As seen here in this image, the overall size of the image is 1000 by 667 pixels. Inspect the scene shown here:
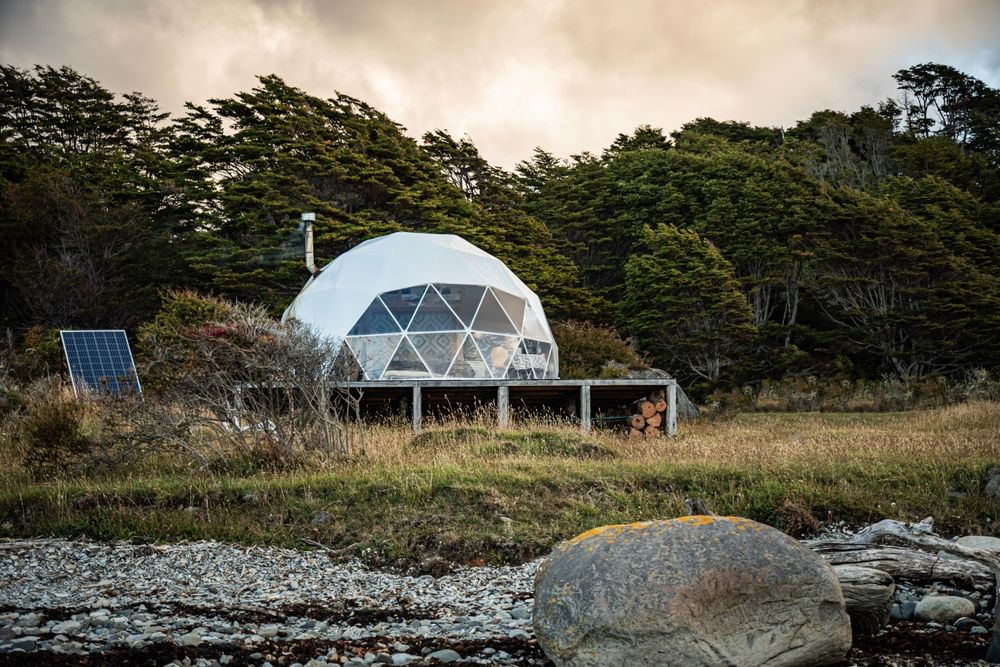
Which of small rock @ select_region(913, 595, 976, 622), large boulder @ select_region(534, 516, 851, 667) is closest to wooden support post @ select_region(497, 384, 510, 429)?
small rock @ select_region(913, 595, 976, 622)

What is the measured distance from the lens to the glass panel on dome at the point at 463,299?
18.0 m

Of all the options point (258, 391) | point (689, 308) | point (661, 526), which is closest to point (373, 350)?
point (258, 391)

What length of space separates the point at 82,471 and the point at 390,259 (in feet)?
31.7

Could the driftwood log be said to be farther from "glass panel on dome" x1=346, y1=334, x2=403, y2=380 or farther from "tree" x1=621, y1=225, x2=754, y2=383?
"tree" x1=621, y1=225, x2=754, y2=383

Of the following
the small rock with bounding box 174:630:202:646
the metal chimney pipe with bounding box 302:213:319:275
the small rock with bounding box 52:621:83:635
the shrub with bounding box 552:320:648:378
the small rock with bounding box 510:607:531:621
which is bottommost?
the small rock with bounding box 510:607:531:621

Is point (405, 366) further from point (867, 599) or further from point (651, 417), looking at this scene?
point (867, 599)

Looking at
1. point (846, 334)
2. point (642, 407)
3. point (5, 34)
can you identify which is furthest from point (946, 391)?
point (5, 34)

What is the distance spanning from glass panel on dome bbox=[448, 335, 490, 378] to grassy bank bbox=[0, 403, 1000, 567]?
19.0ft

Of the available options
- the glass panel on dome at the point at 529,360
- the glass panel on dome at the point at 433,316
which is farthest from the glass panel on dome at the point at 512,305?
the glass panel on dome at the point at 433,316

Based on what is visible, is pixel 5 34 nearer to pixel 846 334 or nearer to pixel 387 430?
pixel 387 430

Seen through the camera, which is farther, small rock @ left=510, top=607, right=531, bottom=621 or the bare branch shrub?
the bare branch shrub

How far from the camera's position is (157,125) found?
1292 inches

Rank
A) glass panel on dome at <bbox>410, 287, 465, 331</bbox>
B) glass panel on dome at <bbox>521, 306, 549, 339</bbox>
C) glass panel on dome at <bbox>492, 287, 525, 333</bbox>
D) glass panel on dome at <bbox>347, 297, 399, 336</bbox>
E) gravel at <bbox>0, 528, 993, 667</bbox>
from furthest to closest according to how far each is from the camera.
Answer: glass panel on dome at <bbox>521, 306, 549, 339</bbox>
glass panel on dome at <bbox>492, 287, 525, 333</bbox>
glass panel on dome at <bbox>410, 287, 465, 331</bbox>
glass panel on dome at <bbox>347, 297, 399, 336</bbox>
gravel at <bbox>0, 528, 993, 667</bbox>

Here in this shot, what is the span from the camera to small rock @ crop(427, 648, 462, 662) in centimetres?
492
